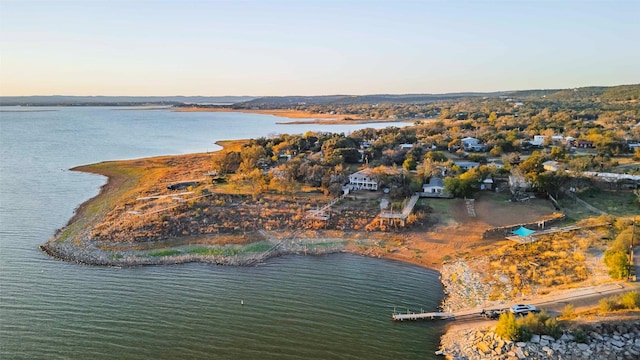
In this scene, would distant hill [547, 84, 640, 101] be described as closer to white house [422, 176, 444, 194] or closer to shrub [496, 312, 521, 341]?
white house [422, 176, 444, 194]

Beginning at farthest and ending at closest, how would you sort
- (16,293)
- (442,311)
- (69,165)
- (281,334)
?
(69,165)
(16,293)
(442,311)
(281,334)

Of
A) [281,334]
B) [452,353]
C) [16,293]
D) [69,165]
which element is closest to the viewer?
[452,353]

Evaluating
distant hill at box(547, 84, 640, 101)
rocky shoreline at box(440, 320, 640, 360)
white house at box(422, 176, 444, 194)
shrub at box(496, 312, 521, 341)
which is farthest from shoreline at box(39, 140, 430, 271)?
distant hill at box(547, 84, 640, 101)

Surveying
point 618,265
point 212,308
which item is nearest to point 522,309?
point 618,265

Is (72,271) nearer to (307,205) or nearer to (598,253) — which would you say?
(307,205)

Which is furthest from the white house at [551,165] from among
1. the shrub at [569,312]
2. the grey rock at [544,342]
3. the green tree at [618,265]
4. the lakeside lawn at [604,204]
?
the grey rock at [544,342]

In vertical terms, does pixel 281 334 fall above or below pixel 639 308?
below

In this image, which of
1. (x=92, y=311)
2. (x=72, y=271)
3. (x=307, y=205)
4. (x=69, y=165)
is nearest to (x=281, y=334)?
(x=92, y=311)

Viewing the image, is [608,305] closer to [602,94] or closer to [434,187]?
[434,187]
